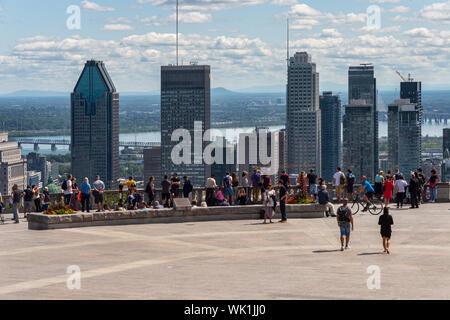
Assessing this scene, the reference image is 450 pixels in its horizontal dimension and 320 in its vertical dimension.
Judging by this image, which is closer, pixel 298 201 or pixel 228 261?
pixel 228 261

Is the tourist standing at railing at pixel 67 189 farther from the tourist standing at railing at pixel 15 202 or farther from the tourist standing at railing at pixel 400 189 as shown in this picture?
the tourist standing at railing at pixel 400 189

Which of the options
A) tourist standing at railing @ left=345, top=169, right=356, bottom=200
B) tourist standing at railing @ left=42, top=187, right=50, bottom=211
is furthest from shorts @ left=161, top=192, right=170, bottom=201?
tourist standing at railing @ left=345, top=169, right=356, bottom=200

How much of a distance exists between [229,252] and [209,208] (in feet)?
24.1

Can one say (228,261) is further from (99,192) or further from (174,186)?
(174,186)

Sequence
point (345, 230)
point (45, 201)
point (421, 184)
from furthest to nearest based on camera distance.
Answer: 1. point (421, 184)
2. point (45, 201)
3. point (345, 230)

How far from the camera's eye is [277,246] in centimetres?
2592

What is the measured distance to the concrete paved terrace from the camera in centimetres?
1880

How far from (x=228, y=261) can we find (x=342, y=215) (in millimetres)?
3917

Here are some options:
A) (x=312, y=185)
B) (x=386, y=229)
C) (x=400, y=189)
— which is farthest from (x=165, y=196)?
(x=386, y=229)

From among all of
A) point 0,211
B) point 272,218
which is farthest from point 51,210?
point 272,218

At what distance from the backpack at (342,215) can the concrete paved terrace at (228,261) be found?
0.96m

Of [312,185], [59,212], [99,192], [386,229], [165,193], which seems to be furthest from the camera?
[312,185]

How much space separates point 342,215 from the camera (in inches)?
975
